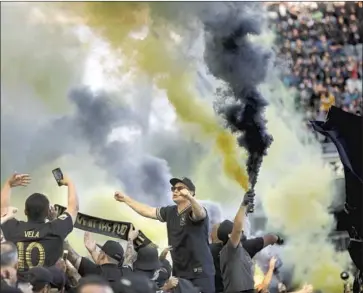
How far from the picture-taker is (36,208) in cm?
360

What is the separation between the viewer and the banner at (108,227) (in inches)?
156

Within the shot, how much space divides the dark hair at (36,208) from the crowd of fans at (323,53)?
5.59 feet

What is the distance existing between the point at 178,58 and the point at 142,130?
0.49 metres

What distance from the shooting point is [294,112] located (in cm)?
445

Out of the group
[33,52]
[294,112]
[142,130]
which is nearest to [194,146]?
[142,130]

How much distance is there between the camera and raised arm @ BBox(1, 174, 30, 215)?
3.67 meters

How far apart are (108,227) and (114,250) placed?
37 cm

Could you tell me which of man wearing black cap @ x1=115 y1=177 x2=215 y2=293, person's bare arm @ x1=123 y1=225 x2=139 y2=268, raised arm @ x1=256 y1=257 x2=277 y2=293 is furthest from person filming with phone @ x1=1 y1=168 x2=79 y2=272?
raised arm @ x1=256 y1=257 x2=277 y2=293

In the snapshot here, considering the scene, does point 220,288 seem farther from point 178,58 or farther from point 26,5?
point 26,5

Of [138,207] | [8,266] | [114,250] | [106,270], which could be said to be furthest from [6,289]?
[138,207]

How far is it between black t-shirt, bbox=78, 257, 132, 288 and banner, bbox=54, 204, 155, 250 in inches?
10.1

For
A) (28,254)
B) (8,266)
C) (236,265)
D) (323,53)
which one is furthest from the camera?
(323,53)

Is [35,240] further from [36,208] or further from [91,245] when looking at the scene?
[91,245]

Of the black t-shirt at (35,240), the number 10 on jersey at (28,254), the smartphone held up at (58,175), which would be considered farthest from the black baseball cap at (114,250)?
the smartphone held up at (58,175)
